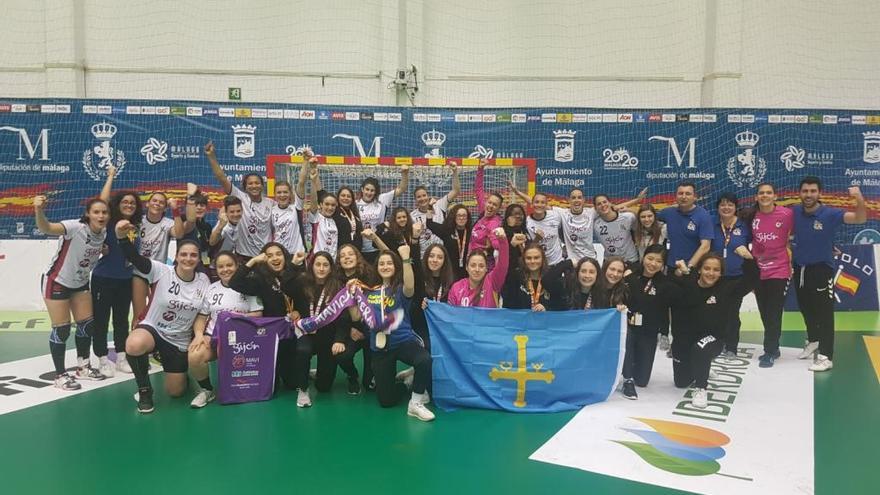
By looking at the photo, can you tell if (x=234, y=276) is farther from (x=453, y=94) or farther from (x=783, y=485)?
(x=453, y=94)

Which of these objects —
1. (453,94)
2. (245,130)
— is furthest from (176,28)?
(453,94)

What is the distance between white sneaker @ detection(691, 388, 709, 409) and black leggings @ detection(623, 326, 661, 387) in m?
0.42

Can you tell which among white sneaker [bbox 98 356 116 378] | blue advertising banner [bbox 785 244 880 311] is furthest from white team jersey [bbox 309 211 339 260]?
blue advertising banner [bbox 785 244 880 311]

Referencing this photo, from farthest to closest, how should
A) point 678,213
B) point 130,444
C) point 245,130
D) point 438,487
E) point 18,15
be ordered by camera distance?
point 18,15, point 245,130, point 678,213, point 130,444, point 438,487

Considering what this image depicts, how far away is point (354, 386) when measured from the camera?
4.61 meters

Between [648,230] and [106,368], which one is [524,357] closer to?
[648,230]

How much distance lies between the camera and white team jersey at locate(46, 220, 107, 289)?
15.1ft

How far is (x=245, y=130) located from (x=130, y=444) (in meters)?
7.29

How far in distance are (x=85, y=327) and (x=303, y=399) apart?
89.4 inches

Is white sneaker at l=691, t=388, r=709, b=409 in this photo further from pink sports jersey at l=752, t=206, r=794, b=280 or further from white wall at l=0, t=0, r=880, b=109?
white wall at l=0, t=0, r=880, b=109

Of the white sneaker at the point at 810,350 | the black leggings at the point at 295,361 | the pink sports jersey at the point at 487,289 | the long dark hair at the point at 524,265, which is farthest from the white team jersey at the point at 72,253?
the white sneaker at the point at 810,350

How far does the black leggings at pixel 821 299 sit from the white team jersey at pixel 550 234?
8.13ft

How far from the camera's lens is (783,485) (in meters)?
3.00

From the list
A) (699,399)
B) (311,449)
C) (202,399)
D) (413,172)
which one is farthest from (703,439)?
(413,172)
